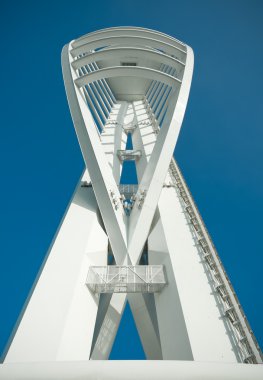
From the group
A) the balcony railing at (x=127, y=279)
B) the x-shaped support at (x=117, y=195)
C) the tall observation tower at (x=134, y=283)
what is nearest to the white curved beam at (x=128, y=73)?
the tall observation tower at (x=134, y=283)

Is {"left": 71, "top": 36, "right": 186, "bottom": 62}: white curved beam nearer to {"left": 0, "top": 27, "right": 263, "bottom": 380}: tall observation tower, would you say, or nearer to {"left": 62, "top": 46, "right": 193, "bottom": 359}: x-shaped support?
{"left": 0, "top": 27, "right": 263, "bottom": 380}: tall observation tower

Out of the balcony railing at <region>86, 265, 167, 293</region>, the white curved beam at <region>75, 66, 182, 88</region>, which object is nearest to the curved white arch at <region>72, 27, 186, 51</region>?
the white curved beam at <region>75, 66, 182, 88</region>

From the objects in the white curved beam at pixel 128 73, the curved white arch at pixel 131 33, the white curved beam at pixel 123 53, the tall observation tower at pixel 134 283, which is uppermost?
the curved white arch at pixel 131 33

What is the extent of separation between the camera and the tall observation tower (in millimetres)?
4812

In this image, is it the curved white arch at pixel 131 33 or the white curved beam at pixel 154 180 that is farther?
the curved white arch at pixel 131 33

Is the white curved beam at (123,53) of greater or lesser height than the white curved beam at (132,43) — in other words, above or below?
below

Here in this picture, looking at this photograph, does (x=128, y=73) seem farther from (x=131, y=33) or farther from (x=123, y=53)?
(x=131, y=33)

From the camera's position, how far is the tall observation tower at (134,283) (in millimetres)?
4812

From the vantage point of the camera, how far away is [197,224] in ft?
27.5

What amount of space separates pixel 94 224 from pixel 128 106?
40.6ft

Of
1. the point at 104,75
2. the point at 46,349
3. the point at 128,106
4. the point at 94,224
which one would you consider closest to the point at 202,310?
the point at 46,349

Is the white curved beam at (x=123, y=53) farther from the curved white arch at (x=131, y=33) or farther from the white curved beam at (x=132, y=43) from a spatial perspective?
the curved white arch at (x=131, y=33)

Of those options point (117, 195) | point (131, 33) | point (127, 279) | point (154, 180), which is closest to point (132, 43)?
point (131, 33)

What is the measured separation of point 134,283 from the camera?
6676mm
